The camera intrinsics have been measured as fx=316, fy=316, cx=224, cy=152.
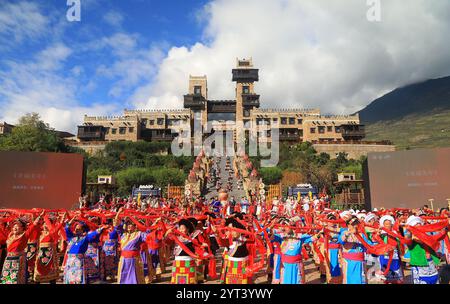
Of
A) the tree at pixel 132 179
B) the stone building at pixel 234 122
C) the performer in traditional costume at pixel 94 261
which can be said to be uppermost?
the stone building at pixel 234 122

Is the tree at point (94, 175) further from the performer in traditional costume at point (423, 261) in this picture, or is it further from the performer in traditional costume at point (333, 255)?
the performer in traditional costume at point (423, 261)

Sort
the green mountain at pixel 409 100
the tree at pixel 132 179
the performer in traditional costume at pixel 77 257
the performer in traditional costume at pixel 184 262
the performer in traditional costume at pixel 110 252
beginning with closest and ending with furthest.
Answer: the performer in traditional costume at pixel 184 262 < the performer in traditional costume at pixel 77 257 < the performer in traditional costume at pixel 110 252 < the tree at pixel 132 179 < the green mountain at pixel 409 100

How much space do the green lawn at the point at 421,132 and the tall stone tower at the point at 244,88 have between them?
108ft

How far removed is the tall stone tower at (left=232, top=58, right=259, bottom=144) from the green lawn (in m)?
32.8

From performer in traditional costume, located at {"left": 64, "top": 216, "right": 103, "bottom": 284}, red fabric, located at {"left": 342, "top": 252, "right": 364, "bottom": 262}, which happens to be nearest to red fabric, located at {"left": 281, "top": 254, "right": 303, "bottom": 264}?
red fabric, located at {"left": 342, "top": 252, "right": 364, "bottom": 262}

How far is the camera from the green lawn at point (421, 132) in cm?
7319

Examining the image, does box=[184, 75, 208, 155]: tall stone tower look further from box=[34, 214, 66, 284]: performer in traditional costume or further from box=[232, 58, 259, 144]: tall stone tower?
box=[34, 214, 66, 284]: performer in traditional costume

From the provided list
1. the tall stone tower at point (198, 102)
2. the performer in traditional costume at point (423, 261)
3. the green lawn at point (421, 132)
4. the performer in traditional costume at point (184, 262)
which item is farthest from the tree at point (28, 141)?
the green lawn at point (421, 132)

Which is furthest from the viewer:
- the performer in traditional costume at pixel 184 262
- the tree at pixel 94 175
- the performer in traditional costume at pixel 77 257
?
the tree at pixel 94 175

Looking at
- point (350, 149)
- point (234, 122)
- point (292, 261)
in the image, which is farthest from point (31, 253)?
point (234, 122)

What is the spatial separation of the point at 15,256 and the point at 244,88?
217 feet

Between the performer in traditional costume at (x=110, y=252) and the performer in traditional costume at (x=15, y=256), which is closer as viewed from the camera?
the performer in traditional costume at (x=15, y=256)

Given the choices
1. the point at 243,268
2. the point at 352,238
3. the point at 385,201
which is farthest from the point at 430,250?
the point at 385,201

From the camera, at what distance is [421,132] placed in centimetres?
8856
